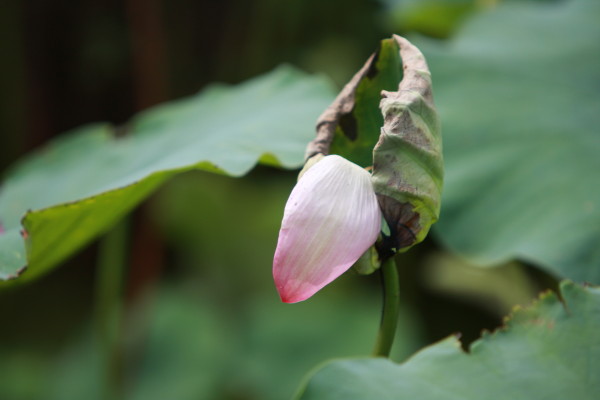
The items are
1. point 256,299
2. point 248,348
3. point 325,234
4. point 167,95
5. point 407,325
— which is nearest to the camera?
point 325,234

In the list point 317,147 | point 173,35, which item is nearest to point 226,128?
point 317,147

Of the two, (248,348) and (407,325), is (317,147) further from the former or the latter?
(248,348)

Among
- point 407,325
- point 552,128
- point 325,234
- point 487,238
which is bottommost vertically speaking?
point 407,325

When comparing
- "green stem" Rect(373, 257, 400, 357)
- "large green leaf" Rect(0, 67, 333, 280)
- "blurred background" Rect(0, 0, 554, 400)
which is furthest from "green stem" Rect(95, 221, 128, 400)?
"green stem" Rect(373, 257, 400, 357)

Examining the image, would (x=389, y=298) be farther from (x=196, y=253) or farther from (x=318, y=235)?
(x=196, y=253)

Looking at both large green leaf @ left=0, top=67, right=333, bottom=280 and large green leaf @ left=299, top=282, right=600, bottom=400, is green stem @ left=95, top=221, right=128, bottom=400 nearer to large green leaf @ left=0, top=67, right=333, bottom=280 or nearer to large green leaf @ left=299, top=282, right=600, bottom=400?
large green leaf @ left=0, top=67, right=333, bottom=280

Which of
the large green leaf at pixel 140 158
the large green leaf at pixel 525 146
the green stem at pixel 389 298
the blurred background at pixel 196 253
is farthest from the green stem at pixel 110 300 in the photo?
the green stem at pixel 389 298
